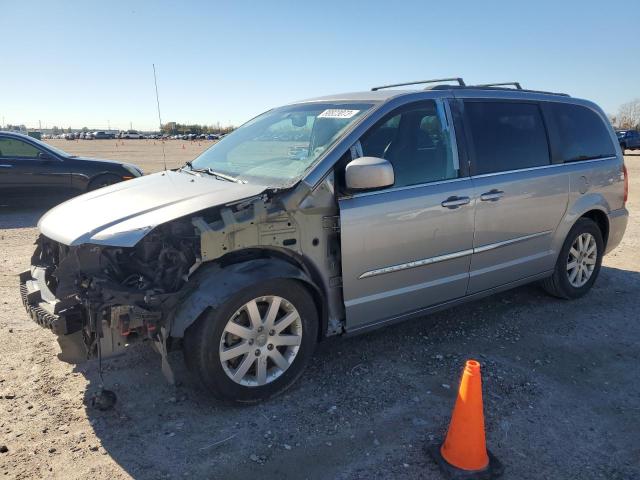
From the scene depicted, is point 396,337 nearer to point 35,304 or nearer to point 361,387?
point 361,387

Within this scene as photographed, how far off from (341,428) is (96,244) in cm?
178

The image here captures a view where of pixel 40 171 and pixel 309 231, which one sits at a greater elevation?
pixel 40 171

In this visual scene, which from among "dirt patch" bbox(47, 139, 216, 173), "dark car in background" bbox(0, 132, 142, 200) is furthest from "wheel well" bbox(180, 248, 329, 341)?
"dark car in background" bbox(0, 132, 142, 200)

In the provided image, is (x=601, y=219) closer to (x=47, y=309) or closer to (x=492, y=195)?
(x=492, y=195)

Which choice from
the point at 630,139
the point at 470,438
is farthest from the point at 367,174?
the point at 630,139

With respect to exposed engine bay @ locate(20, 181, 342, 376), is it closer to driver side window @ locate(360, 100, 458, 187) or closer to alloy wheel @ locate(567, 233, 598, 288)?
driver side window @ locate(360, 100, 458, 187)

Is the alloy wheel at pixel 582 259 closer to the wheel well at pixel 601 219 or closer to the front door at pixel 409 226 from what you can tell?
the wheel well at pixel 601 219

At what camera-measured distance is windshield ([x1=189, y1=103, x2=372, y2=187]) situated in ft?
11.6

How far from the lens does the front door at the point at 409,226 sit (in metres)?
3.40

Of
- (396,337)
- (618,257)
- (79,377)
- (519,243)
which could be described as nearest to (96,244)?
(79,377)

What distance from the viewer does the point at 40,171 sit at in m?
9.45

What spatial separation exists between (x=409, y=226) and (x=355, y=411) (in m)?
1.29

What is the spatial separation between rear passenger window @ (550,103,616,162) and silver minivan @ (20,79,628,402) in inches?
1.3

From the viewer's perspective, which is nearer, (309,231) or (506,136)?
A: (309,231)
